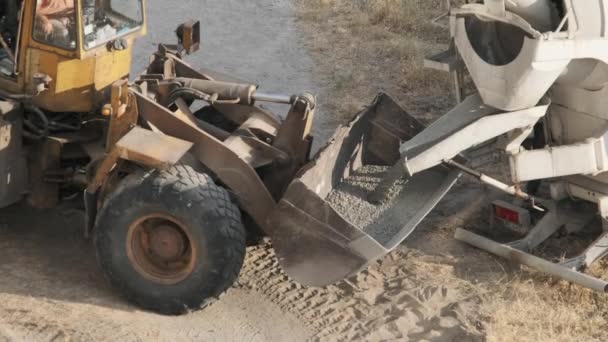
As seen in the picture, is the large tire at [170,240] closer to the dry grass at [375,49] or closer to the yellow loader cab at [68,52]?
the yellow loader cab at [68,52]

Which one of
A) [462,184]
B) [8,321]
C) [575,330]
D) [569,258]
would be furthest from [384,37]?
[8,321]

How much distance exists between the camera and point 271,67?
12.3 m

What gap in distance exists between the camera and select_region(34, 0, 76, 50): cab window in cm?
657

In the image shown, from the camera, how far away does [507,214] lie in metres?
7.68

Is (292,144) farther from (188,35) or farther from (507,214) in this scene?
(507,214)

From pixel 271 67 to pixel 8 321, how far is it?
6.67 meters

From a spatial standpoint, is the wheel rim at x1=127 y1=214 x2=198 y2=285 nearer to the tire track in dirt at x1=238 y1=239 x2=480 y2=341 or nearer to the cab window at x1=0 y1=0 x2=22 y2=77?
the tire track in dirt at x1=238 y1=239 x2=480 y2=341

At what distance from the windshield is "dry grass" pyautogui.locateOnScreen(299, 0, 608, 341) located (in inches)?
128

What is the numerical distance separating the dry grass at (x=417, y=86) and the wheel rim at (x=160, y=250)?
213 cm

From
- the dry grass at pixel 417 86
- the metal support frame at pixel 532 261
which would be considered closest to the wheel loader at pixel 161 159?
the metal support frame at pixel 532 261

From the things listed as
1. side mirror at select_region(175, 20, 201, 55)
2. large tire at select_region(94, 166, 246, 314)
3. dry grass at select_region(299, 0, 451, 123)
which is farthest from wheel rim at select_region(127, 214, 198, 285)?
dry grass at select_region(299, 0, 451, 123)

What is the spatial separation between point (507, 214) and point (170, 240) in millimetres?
2917

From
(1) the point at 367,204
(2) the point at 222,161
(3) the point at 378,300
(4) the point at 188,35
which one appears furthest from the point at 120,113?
(3) the point at 378,300

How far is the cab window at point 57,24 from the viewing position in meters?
6.57
